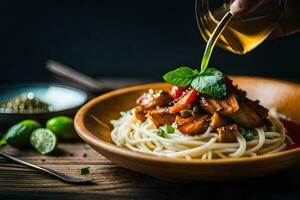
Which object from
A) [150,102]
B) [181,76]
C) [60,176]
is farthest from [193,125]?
[60,176]

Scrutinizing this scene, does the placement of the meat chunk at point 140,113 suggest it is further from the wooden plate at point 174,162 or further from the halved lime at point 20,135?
the halved lime at point 20,135

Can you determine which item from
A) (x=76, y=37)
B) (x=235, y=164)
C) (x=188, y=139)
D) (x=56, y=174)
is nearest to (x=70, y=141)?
(x=56, y=174)

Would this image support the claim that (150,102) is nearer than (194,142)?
No

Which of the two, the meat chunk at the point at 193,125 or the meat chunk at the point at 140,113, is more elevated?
the meat chunk at the point at 140,113

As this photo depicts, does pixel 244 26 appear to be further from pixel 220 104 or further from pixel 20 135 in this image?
pixel 20 135

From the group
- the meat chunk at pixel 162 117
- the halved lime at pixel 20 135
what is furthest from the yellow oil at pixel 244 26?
the halved lime at pixel 20 135

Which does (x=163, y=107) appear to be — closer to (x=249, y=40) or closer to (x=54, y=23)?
(x=249, y=40)

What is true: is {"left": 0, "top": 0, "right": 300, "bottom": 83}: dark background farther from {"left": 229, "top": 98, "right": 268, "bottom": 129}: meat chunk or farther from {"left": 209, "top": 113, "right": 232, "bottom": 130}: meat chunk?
{"left": 209, "top": 113, "right": 232, "bottom": 130}: meat chunk

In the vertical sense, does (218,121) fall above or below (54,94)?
below
